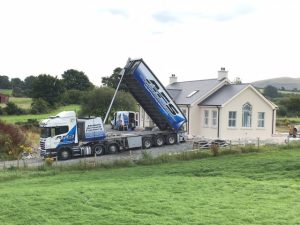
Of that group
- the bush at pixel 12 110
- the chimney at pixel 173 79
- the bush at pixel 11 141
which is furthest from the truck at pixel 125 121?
the bush at pixel 12 110

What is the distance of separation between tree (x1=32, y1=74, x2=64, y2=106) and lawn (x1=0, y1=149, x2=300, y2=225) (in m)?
62.6

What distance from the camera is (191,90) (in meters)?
37.8

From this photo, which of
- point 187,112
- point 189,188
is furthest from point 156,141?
point 189,188

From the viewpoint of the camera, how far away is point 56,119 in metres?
25.5

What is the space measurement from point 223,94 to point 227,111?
181 cm

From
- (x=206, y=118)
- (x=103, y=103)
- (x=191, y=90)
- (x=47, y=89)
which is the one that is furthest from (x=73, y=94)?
(x=206, y=118)

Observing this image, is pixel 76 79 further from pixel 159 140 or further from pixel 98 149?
pixel 98 149

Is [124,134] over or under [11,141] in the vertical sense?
over

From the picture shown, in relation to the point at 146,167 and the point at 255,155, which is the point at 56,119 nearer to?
the point at 146,167

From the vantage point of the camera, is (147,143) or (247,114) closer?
(147,143)

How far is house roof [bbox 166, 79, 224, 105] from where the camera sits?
116 ft

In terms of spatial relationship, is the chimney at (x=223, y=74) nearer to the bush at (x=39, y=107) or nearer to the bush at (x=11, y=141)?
the bush at (x=11, y=141)

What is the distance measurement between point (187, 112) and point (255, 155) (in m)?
12.4

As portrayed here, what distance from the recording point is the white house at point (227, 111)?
109 feet
